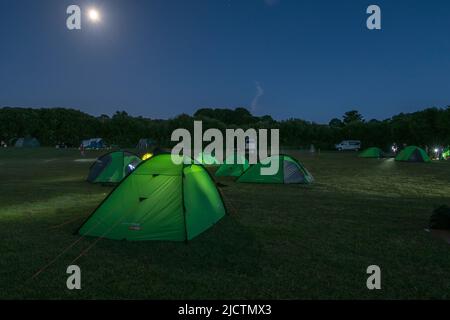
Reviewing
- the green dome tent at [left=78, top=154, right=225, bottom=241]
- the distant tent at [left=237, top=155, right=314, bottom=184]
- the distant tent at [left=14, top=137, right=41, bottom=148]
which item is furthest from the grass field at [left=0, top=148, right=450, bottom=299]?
the distant tent at [left=14, top=137, right=41, bottom=148]

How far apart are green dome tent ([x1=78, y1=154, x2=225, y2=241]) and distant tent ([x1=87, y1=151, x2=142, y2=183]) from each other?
8.18m

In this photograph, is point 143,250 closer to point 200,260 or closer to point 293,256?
point 200,260

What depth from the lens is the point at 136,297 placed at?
454cm

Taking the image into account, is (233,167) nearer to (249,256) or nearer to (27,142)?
(249,256)

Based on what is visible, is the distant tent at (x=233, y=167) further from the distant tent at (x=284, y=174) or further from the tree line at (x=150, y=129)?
the tree line at (x=150, y=129)

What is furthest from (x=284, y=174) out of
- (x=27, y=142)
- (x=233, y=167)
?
(x=27, y=142)

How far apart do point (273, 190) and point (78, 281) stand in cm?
950

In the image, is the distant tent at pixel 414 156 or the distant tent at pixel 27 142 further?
the distant tent at pixel 27 142

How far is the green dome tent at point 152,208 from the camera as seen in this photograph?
22.6 ft

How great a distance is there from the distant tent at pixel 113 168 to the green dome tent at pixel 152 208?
26.8 feet

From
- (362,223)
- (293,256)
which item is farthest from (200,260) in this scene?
(362,223)

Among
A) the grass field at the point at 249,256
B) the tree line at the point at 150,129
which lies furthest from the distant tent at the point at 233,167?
the tree line at the point at 150,129

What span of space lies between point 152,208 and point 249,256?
2213mm
